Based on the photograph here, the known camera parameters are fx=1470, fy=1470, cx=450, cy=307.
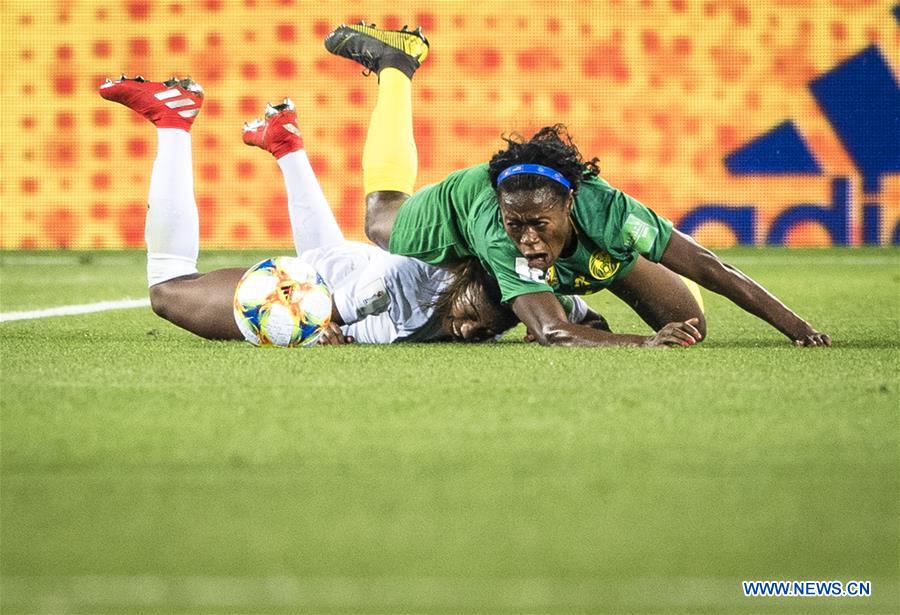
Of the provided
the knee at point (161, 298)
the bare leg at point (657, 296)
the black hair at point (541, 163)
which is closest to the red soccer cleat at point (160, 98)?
the knee at point (161, 298)

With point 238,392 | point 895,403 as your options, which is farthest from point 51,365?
point 895,403

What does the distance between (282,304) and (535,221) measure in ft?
3.45

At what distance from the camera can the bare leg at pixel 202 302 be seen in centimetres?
614

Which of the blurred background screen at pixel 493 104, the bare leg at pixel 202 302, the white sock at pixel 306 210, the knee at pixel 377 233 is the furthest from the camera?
the blurred background screen at pixel 493 104

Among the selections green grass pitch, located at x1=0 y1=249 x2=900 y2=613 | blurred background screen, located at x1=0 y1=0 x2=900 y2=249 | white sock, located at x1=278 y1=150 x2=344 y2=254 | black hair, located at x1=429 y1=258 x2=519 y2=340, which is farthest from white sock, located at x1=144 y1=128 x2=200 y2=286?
blurred background screen, located at x1=0 y1=0 x2=900 y2=249

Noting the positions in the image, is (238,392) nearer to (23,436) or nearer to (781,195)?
(23,436)

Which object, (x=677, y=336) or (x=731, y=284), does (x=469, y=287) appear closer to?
(x=677, y=336)

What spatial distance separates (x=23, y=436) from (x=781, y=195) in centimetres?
1110

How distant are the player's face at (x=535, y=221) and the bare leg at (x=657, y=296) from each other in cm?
82

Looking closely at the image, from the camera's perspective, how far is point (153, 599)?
2.35 m

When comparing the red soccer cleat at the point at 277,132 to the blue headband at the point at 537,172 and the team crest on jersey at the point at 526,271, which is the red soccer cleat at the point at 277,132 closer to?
the blue headband at the point at 537,172

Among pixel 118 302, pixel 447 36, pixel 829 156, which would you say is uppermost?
pixel 447 36

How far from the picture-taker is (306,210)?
697cm

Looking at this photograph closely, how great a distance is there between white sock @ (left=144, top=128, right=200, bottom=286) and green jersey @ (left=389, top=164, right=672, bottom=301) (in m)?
0.99
